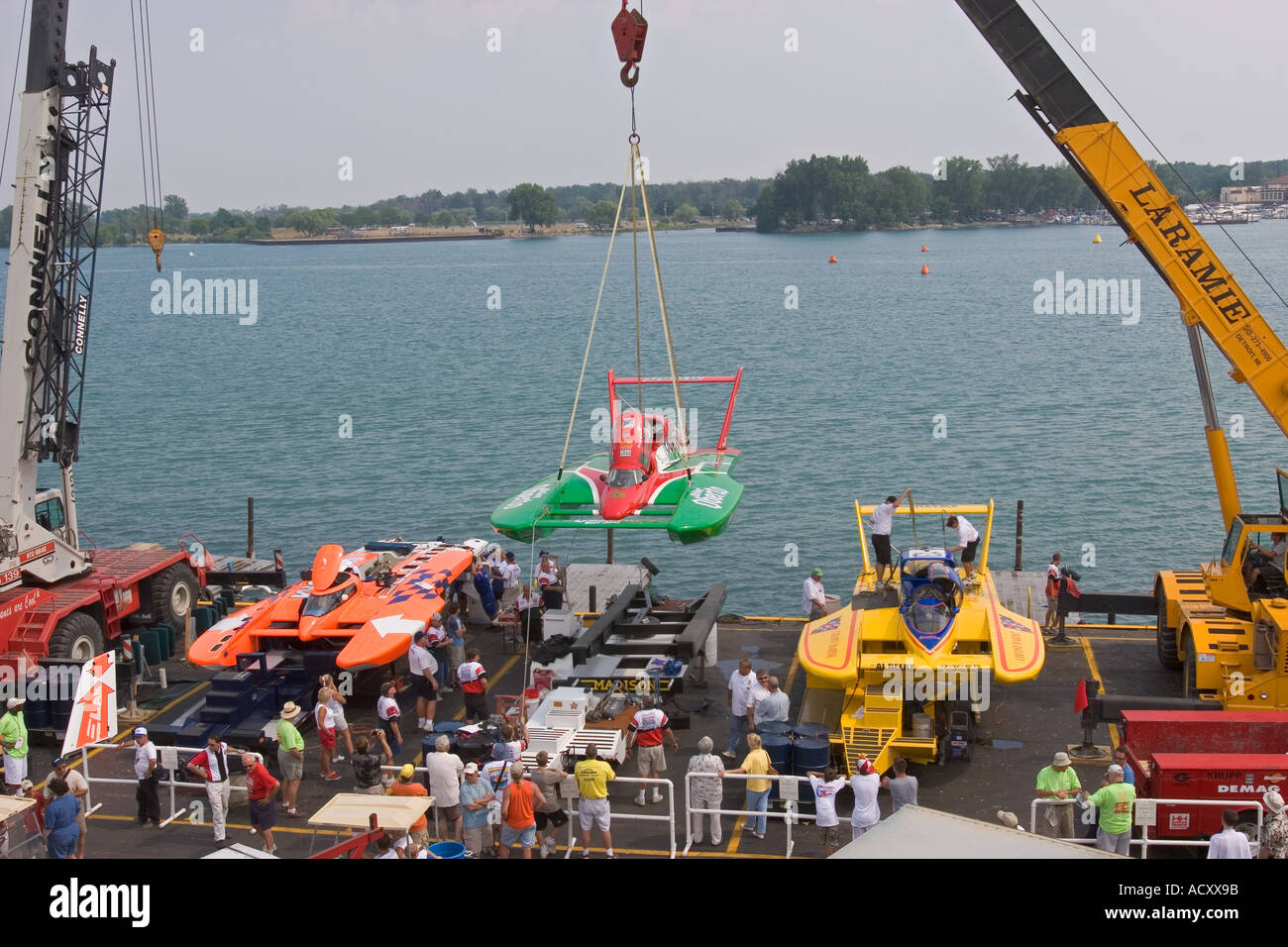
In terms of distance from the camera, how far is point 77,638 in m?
22.3

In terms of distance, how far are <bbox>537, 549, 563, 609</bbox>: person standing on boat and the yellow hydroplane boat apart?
5893mm

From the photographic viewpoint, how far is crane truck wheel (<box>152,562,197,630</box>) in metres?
24.9

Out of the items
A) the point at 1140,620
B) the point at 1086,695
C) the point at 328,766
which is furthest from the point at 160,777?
the point at 1140,620

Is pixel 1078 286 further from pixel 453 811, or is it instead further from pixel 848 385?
pixel 453 811

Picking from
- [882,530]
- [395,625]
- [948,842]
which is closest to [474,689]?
[395,625]

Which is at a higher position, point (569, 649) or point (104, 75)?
point (104, 75)

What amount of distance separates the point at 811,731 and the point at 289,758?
7.06 metres

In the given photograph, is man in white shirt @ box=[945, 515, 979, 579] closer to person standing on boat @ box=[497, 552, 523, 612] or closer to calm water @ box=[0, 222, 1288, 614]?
person standing on boat @ box=[497, 552, 523, 612]

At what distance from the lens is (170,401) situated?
75.8m

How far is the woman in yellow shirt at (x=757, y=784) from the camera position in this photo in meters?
16.5

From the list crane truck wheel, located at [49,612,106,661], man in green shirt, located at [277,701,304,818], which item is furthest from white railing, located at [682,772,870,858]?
crane truck wheel, located at [49,612,106,661]
